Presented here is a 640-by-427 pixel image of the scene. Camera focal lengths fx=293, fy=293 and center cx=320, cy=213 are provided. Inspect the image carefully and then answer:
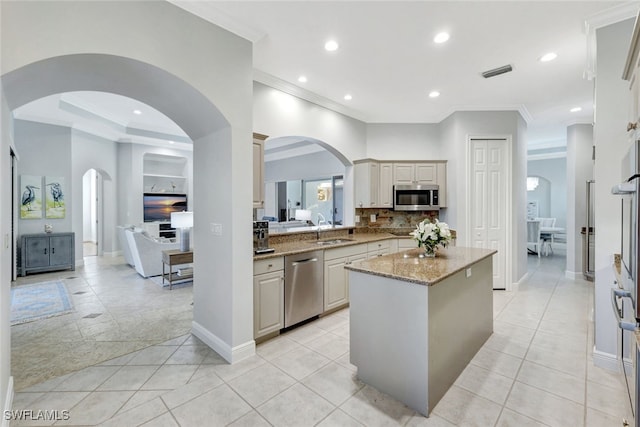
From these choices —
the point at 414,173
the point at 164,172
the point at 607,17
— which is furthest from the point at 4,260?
the point at 164,172

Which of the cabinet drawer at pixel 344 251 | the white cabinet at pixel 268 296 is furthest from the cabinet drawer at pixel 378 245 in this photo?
the white cabinet at pixel 268 296

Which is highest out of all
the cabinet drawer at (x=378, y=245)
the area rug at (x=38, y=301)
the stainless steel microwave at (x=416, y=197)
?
the stainless steel microwave at (x=416, y=197)

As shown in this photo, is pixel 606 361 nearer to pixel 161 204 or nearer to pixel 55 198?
pixel 55 198

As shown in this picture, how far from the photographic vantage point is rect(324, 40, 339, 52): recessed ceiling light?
2885mm

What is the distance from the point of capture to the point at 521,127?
499cm

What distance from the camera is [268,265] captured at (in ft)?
9.84

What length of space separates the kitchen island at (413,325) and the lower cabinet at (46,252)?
21.6 ft

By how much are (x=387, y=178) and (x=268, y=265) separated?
2970mm

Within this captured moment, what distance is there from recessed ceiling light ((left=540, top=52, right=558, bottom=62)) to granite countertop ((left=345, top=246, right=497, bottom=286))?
2.21m

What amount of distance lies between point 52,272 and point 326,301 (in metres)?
5.93

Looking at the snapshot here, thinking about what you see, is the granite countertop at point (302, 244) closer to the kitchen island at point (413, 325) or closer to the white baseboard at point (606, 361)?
the kitchen island at point (413, 325)

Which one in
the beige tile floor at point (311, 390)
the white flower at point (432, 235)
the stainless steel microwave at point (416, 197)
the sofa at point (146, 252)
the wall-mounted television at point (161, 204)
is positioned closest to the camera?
the beige tile floor at point (311, 390)

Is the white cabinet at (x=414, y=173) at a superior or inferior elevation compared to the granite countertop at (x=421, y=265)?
superior

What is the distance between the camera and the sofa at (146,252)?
5285mm
